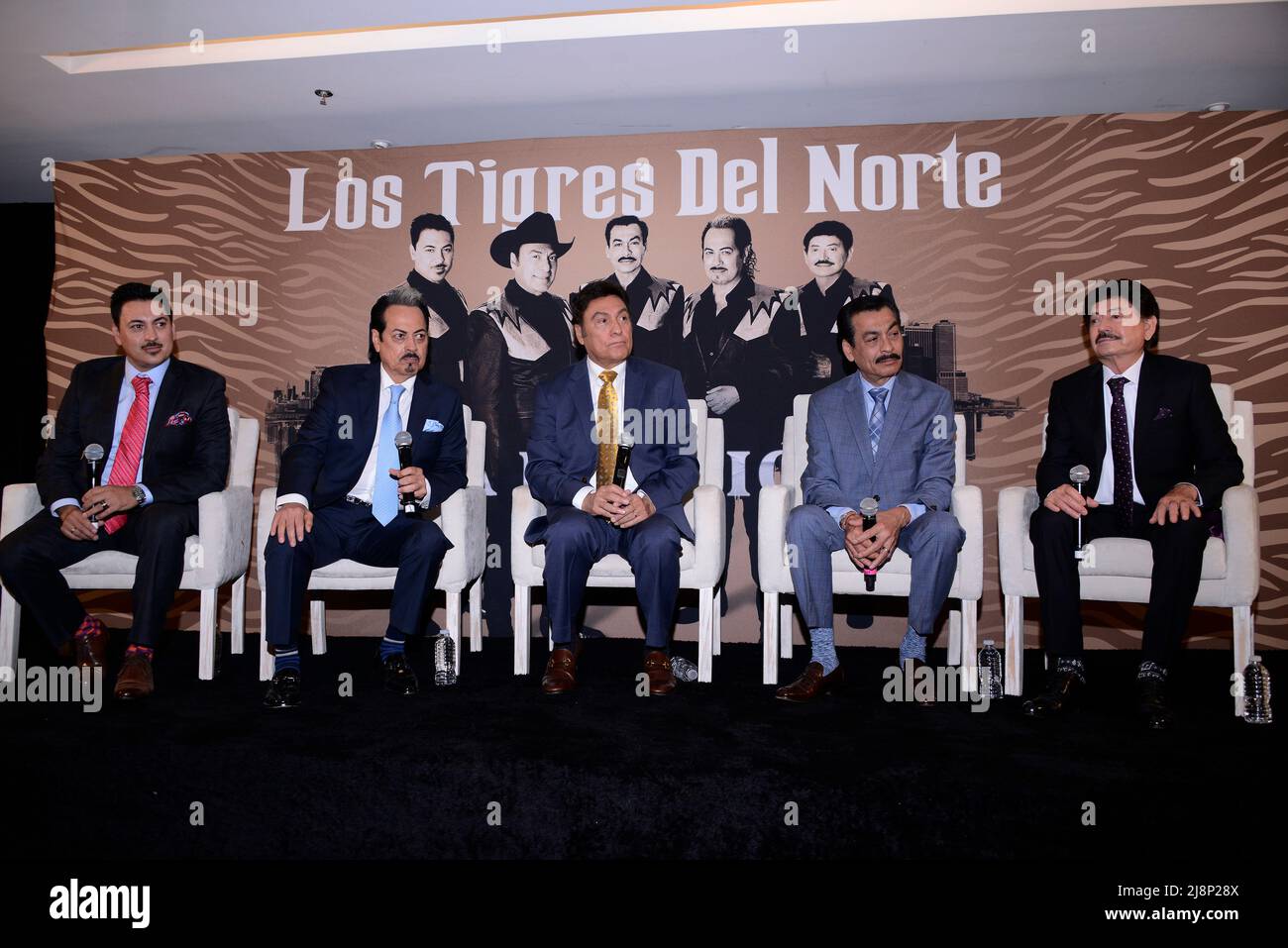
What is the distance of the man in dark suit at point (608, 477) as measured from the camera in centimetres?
311

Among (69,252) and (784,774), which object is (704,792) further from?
(69,252)

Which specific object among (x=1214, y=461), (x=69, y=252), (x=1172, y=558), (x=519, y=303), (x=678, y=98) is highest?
(x=678, y=98)

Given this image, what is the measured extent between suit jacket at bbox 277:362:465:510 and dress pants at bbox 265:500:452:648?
0.38ft

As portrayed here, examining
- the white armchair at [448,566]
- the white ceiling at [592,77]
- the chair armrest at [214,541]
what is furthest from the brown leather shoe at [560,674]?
the white ceiling at [592,77]

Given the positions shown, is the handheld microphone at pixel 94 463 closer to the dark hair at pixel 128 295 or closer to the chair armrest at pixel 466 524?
the dark hair at pixel 128 295

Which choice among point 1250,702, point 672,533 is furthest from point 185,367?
point 1250,702

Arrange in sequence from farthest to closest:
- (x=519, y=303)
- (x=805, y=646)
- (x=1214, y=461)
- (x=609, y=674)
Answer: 1. (x=519, y=303)
2. (x=805, y=646)
3. (x=609, y=674)
4. (x=1214, y=461)

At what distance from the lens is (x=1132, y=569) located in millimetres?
2975

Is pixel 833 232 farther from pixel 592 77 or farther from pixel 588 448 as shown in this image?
pixel 588 448

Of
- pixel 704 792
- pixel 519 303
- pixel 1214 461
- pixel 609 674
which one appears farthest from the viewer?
pixel 519 303

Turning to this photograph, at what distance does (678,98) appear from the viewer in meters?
4.41

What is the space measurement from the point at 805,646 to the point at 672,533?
143 centimetres

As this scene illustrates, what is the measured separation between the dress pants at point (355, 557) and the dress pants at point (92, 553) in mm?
347

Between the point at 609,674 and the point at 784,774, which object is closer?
the point at 784,774
